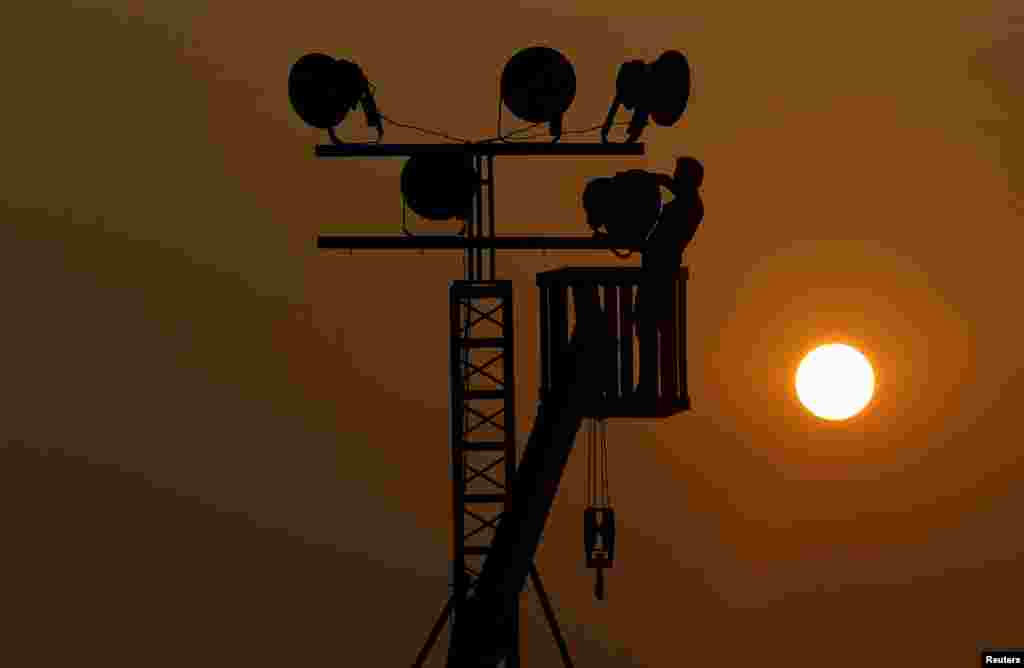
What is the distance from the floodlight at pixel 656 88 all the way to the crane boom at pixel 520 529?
315 centimetres

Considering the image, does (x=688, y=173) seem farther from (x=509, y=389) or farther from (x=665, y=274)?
(x=509, y=389)

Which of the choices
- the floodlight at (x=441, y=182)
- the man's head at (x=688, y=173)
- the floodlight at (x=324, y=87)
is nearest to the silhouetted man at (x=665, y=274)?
the man's head at (x=688, y=173)

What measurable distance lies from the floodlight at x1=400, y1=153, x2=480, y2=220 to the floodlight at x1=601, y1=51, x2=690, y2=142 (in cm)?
127

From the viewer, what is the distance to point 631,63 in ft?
46.2

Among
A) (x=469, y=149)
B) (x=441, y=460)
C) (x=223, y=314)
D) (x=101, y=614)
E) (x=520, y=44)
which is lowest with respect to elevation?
(x=101, y=614)

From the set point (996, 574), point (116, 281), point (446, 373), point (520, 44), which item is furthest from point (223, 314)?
point (996, 574)

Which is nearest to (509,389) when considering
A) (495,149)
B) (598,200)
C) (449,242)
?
(449,242)

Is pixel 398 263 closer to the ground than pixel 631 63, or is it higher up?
closer to the ground

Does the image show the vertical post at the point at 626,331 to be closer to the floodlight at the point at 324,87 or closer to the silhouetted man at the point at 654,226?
the silhouetted man at the point at 654,226

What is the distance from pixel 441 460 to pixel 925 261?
6.54 m

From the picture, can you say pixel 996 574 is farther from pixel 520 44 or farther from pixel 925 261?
pixel 520 44

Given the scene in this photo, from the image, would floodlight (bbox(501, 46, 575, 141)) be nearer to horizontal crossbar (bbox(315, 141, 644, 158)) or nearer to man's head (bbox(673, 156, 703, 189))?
horizontal crossbar (bbox(315, 141, 644, 158))

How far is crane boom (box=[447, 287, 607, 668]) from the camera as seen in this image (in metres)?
11.0

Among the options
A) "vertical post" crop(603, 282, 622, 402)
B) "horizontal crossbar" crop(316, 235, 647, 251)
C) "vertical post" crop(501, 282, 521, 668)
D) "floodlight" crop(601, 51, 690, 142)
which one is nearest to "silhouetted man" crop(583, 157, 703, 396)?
"vertical post" crop(603, 282, 622, 402)
